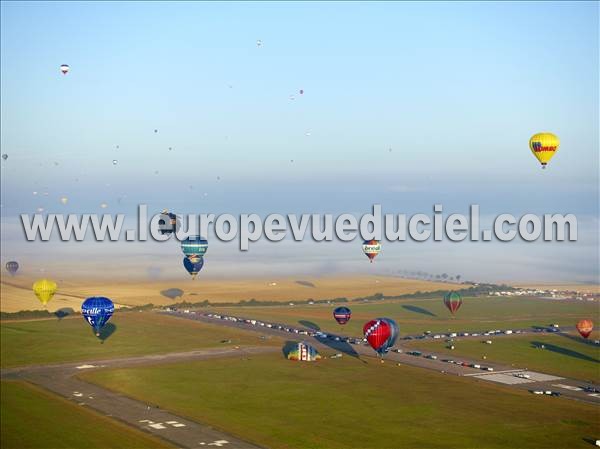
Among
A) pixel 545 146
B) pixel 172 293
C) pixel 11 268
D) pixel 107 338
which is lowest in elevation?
pixel 107 338

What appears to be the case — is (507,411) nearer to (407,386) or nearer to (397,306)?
(407,386)

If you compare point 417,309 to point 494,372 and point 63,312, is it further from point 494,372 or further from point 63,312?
point 63,312

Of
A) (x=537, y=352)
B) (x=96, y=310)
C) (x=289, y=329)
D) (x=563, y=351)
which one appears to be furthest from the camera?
(x=289, y=329)

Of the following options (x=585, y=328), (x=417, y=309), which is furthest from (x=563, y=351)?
(x=417, y=309)

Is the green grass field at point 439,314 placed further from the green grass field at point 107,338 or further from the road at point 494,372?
the green grass field at point 107,338

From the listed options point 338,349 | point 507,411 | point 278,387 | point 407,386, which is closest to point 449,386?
point 407,386

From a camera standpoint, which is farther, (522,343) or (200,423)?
(522,343)
